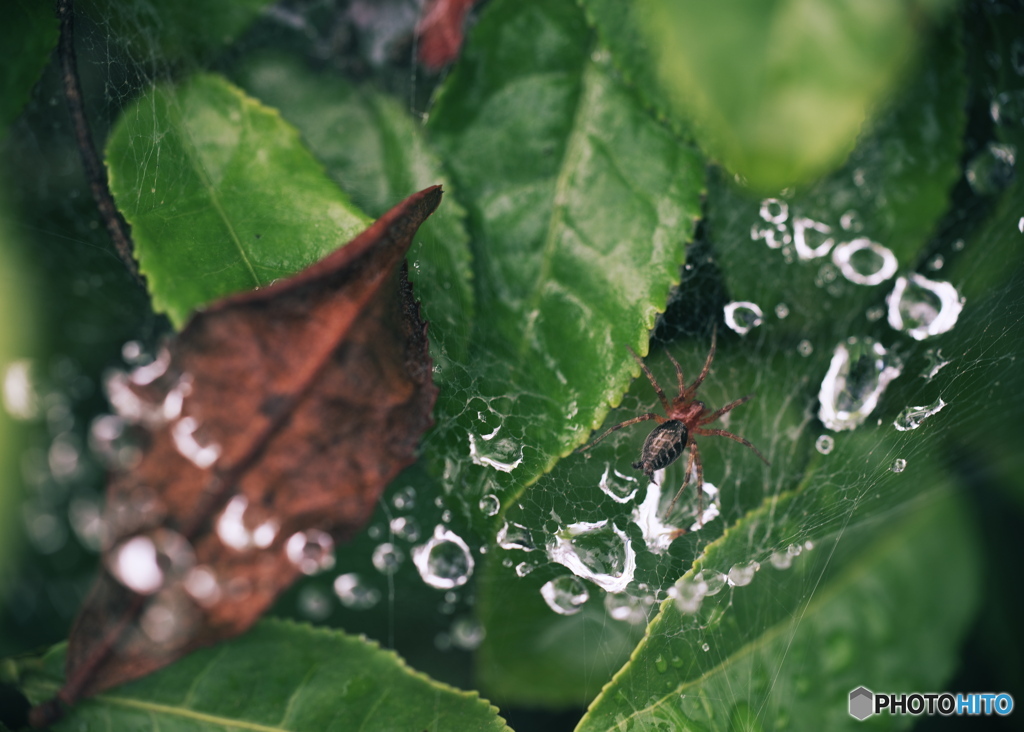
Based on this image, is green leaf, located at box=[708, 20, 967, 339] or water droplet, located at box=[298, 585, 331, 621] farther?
green leaf, located at box=[708, 20, 967, 339]

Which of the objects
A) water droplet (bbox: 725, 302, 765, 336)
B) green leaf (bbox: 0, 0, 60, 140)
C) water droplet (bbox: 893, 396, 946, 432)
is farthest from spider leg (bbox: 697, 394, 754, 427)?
green leaf (bbox: 0, 0, 60, 140)

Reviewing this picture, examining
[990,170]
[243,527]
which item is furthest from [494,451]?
[990,170]

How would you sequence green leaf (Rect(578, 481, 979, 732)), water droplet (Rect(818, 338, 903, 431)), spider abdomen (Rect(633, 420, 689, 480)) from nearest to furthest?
green leaf (Rect(578, 481, 979, 732)) → spider abdomen (Rect(633, 420, 689, 480)) → water droplet (Rect(818, 338, 903, 431))

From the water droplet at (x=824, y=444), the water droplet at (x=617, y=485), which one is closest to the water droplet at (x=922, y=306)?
the water droplet at (x=824, y=444)

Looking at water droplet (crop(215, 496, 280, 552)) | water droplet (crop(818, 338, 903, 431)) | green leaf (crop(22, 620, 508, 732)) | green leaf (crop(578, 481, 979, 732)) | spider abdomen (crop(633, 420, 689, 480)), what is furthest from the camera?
water droplet (crop(818, 338, 903, 431))

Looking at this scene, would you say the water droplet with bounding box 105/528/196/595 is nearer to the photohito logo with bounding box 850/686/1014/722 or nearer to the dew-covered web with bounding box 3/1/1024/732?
the dew-covered web with bounding box 3/1/1024/732

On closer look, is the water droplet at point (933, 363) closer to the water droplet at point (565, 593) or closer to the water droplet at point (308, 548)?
the water droplet at point (565, 593)
